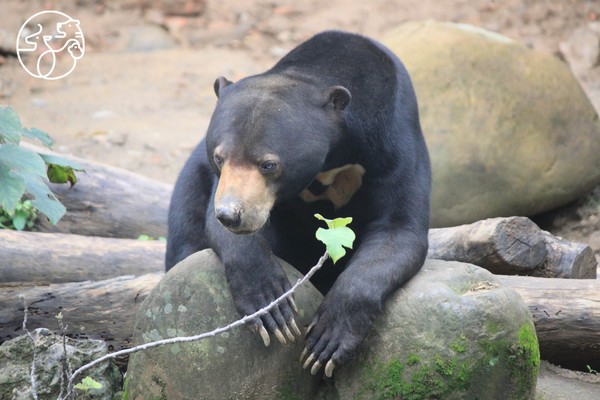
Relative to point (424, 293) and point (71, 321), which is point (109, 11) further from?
point (424, 293)

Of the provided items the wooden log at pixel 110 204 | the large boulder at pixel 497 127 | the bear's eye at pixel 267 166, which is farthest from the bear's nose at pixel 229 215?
the large boulder at pixel 497 127

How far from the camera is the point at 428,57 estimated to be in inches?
304

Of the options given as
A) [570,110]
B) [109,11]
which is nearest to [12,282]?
[570,110]

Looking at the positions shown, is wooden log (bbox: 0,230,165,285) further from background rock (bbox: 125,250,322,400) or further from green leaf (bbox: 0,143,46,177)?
green leaf (bbox: 0,143,46,177)

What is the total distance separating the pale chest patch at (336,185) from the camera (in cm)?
443

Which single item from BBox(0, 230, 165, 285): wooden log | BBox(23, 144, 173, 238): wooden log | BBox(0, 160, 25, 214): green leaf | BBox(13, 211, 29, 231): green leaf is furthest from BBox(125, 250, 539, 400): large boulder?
BBox(23, 144, 173, 238): wooden log

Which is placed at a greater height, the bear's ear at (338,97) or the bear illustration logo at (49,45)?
the bear's ear at (338,97)

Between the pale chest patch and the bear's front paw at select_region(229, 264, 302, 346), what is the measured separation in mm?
570

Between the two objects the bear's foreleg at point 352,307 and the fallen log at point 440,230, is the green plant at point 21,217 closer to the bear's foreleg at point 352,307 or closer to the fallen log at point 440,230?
the fallen log at point 440,230

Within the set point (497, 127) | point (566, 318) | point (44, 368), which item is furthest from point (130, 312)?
point (497, 127)

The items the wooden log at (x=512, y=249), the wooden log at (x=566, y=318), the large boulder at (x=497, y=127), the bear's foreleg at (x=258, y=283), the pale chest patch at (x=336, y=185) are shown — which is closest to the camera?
the bear's foreleg at (x=258, y=283)

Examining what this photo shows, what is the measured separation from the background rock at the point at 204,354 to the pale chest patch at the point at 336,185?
0.60 m

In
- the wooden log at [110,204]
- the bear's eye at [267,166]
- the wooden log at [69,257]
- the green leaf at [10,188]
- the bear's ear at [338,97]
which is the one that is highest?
the bear's ear at [338,97]

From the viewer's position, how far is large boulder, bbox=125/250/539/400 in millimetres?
3871
